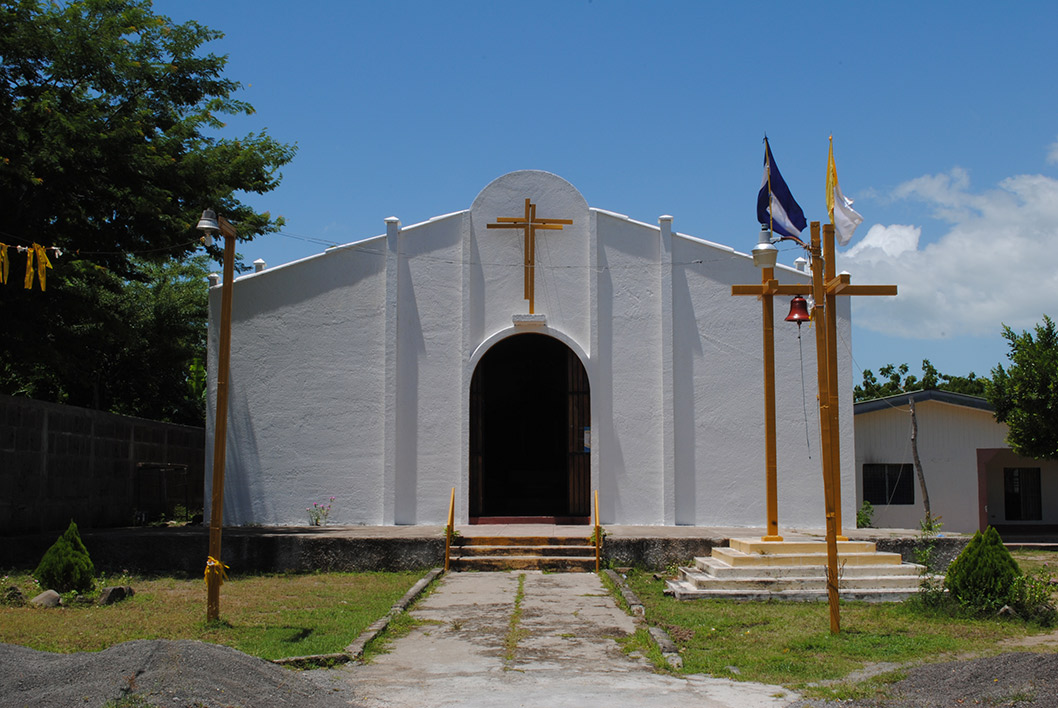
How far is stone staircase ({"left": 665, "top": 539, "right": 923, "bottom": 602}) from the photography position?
1174 centimetres

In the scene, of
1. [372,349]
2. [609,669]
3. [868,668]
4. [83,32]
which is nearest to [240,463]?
[372,349]

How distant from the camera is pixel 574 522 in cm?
1727

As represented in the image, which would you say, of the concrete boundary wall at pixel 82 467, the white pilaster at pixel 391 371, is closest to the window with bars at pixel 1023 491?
the white pilaster at pixel 391 371


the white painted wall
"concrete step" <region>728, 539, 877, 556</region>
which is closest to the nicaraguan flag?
"concrete step" <region>728, 539, 877, 556</region>

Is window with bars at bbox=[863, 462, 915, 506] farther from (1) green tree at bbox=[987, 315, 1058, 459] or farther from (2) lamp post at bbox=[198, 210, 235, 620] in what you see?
(2) lamp post at bbox=[198, 210, 235, 620]

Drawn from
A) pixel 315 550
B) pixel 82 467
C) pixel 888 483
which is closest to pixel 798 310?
pixel 315 550

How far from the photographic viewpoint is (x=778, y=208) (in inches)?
480

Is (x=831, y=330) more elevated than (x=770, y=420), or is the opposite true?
(x=831, y=330)

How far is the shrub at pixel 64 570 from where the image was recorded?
1207 cm

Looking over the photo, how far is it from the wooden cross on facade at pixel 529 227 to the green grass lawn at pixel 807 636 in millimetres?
7093

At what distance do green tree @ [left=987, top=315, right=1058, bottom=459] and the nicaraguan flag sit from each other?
1239 centimetres

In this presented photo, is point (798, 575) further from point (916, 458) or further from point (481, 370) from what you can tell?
point (916, 458)

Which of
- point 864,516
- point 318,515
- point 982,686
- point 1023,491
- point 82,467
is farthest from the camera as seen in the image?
point 1023,491

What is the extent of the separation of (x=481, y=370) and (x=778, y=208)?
728cm
